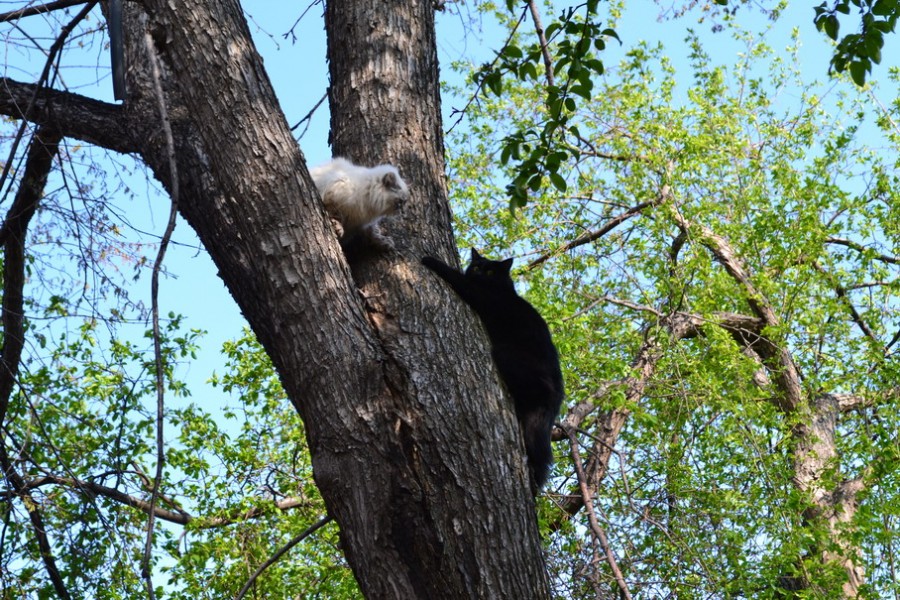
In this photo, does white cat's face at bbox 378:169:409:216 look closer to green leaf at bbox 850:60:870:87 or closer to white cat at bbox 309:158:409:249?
white cat at bbox 309:158:409:249

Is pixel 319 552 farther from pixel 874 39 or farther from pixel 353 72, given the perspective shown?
pixel 874 39

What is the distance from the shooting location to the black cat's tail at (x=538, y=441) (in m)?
3.46

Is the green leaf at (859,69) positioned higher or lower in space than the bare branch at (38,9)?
lower

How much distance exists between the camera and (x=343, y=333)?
259 centimetres

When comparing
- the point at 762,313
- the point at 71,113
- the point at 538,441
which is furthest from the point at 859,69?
the point at 762,313

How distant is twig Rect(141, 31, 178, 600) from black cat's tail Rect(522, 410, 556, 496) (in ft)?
5.15

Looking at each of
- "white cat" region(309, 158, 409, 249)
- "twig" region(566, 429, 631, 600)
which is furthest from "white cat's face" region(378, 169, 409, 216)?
"twig" region(566, 429, 631, 600)

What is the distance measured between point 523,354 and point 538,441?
1.48ft

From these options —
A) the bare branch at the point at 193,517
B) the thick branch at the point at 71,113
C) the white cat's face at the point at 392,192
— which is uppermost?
the bare branch at the point at 193,517

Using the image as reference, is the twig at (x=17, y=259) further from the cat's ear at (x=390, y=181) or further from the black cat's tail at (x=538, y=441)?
the black cat's tail at (x=538, y=441)

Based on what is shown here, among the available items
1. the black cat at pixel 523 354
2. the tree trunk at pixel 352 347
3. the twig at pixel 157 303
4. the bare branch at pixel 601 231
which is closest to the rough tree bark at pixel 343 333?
the tree trunk at pixel 352 347

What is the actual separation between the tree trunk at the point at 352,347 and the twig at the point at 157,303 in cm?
12

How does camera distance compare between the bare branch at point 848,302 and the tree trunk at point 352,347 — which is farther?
the bare branch at point 848,302

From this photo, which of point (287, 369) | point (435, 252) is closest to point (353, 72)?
point (435, 252)
